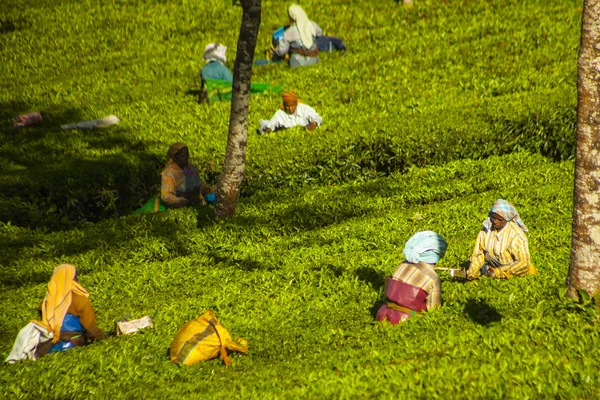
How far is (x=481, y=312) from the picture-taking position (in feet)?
24.1

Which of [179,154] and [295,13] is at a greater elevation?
[295,13]

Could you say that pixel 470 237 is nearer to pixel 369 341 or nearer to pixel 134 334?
pixel 369 341

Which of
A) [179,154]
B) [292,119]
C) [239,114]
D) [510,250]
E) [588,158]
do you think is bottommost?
[510,250]

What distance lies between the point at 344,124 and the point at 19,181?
5761 millimetres

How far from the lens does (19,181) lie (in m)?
12.7

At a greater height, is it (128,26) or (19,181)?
(128,26)

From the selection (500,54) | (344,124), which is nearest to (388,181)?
(344,124)

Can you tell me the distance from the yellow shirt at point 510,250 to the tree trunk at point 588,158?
4.90 ft

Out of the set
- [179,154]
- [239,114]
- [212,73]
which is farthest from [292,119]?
[239,114]

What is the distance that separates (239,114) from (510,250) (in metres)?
4.30

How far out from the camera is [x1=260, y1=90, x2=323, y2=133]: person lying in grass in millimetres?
14461

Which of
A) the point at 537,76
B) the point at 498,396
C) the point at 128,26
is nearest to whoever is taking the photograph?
the point at 498,396

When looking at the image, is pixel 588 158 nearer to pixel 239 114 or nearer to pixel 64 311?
pixel 64 311

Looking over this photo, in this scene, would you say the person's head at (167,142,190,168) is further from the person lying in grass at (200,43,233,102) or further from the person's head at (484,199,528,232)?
the person's head at (484,199,528,232)
